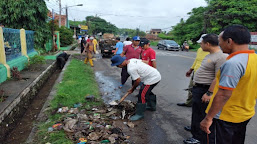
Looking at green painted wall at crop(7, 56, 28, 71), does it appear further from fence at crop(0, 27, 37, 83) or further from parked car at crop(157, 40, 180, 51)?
parked car at crop(157, 40, 180, 51)

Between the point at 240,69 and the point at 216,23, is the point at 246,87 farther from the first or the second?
the point at 216,23

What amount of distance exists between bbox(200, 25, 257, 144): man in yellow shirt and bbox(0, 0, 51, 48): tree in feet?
42.0

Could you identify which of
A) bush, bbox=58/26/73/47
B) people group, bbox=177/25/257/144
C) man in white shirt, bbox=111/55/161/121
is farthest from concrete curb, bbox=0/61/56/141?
bush, bbox=58/26/73/47

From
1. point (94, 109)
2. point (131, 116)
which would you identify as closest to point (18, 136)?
point (94, 109)

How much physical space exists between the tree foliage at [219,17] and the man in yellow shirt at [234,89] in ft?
66.6

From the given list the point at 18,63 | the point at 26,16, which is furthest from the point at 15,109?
the point at 26,16

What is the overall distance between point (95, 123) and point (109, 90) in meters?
2.63

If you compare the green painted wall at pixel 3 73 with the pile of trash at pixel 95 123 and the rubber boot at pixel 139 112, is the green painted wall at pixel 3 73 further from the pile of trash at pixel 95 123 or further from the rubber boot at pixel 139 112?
the rubber boot at pixel 139 112

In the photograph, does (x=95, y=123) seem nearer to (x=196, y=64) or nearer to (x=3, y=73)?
(x=196, y=64)

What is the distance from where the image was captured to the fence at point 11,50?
636 centimetres

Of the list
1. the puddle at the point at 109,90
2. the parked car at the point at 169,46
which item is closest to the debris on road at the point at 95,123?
the puddle at the point at 109,90

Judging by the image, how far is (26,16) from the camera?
12.1 m

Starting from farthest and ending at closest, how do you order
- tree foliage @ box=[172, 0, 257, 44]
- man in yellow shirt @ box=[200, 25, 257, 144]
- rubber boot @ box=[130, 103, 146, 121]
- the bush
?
tree foliage @ box=[172, 0, 257, 44], the bush, rubber boot @ box=[130, 103, 146, 121], man in yellow shirt @ box=[200, 25, 257, 144]

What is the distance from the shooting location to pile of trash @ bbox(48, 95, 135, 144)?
10.1 feet
